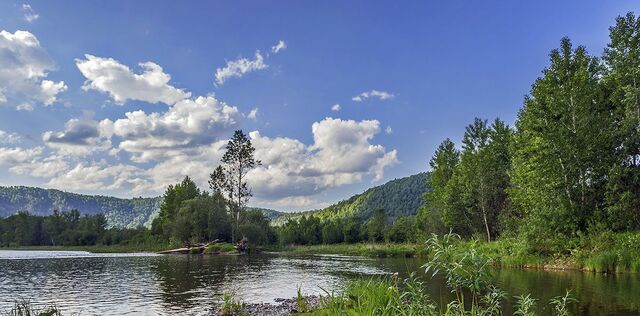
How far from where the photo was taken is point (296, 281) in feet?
99.5

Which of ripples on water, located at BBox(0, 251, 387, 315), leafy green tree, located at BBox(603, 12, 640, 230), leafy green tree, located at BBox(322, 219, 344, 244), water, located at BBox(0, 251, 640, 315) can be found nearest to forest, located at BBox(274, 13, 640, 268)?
leafy green tree, located at BBox(603, 12, 640, 230)

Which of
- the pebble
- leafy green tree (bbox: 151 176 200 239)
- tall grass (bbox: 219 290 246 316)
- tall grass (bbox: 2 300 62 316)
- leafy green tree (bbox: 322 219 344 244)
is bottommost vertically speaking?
leafy green tree (bbox: 322 219 344 244)

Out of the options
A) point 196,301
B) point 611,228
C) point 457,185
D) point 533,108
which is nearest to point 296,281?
point 196,301

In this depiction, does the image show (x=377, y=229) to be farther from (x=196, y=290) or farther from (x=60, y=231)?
(x=196, y=290)

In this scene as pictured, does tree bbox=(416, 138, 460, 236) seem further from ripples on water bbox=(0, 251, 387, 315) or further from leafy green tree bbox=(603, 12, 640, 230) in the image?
ripples on water bbox=(0, 251, 387, 315)

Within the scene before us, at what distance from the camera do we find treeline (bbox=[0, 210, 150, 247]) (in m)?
128

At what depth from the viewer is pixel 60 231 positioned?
148 meters

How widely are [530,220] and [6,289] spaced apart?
4017cm

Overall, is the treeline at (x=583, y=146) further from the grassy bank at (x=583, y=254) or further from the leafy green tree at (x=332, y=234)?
the leafy green tree at (x=332, y=234)

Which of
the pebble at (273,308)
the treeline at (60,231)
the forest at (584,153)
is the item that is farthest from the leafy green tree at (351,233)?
the pebble at (273,308)

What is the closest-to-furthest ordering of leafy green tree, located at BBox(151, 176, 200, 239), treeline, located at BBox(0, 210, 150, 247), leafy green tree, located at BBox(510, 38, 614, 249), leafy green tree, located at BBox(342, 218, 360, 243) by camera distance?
leafy green tree, located at BBox(510, 38, 614, 249) → leafy green tree, located at BBox(151, 176, 200, 239) → treeline, located at BBox(0, 210, 150, 247) → leafy green tree, located at BBox(342, 218, 360, 243)

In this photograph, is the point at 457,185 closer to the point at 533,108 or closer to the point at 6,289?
the point at 533,108

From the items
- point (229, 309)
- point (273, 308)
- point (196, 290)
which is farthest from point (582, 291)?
point (196, 290)

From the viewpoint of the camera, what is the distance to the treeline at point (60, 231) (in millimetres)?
127887
